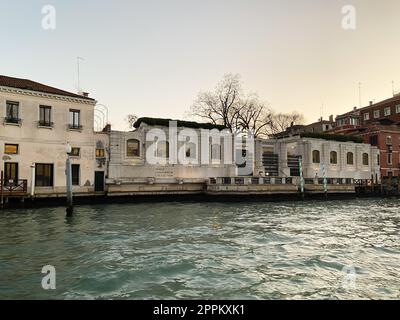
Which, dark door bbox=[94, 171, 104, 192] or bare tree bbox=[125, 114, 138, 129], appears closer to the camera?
dark door bbox=[94, 171, 104, 192]

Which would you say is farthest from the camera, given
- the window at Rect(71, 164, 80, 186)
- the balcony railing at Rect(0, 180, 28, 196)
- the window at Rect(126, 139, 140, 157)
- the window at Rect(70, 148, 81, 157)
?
the window at Rect(126, 139, 140, 157)

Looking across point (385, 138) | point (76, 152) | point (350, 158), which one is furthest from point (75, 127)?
point (385, 138)

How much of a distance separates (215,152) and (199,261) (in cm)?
2620

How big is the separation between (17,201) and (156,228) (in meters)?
13.0

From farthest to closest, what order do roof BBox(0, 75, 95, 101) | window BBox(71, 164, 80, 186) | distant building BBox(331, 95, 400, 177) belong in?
distant building BBox(331, 95, 400, 177) → window BBox(71, 164, 80, 186) → roof BBox(0, 75, 95, 101)

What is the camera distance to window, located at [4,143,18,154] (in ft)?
73.9

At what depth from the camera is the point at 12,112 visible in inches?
904

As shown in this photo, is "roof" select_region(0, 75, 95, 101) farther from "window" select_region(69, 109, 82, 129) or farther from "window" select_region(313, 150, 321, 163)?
"window" select_region(313, 150, 321, 163)

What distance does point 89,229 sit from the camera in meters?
12.0

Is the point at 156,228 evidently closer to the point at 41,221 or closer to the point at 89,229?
the point at 89,229

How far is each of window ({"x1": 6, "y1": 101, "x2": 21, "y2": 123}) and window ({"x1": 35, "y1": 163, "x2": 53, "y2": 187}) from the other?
3.65 metres

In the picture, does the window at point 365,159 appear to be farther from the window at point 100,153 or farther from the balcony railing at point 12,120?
the balcony railing at point 12,120

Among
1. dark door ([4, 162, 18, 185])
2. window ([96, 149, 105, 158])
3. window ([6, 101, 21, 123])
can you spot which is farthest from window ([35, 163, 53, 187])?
window ([96, 149, 105, 158])
